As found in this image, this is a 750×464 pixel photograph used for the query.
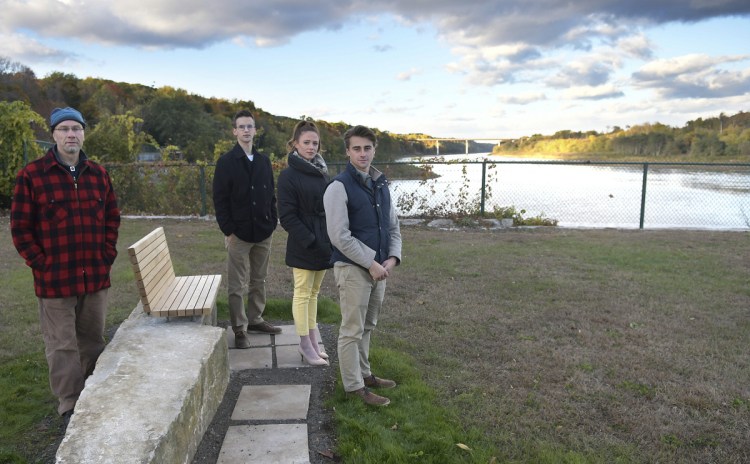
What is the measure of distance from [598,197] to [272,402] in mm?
11768

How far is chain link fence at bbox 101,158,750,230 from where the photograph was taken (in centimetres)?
1237

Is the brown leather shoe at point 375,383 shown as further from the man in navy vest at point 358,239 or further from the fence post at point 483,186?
the fence post at point 483,186

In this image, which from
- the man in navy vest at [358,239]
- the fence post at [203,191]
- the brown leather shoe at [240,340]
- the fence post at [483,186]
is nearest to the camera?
the man in navy vest at [358,239]

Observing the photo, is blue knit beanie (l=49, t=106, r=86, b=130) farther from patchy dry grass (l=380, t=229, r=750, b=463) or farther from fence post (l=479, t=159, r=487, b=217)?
fence post (l=479, t=159, r=487, b=217)

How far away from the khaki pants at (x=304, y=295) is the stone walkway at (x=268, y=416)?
36cm

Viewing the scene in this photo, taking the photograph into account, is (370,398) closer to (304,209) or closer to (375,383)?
(375,383)

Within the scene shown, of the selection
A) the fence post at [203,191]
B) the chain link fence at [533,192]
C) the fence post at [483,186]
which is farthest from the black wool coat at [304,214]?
the fence post at [203,191]

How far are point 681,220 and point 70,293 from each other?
41.5 feet

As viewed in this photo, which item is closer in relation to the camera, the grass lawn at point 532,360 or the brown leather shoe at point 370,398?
the grass lawn at point 532,360

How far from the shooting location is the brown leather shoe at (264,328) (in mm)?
4754

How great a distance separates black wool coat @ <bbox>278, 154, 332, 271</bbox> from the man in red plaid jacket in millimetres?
1115

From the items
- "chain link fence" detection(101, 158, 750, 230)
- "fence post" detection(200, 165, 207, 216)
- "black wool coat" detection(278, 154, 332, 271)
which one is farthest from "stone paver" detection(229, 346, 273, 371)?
"fence post" detection(200, 165, 207, 216)

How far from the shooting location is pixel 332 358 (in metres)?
4.28

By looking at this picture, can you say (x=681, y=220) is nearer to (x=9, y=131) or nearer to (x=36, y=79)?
(x=9, y=131)
